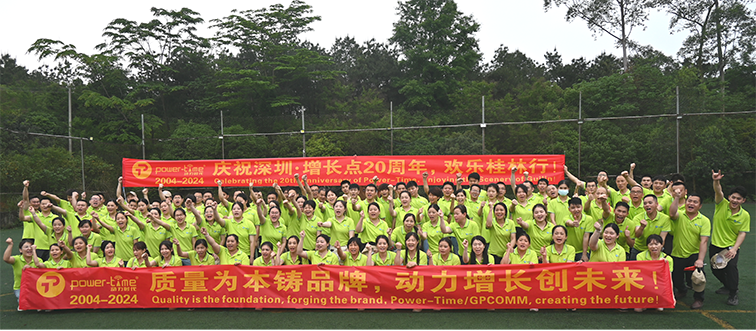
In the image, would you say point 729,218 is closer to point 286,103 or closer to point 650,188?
point 650,188

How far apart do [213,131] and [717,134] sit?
1832 cm

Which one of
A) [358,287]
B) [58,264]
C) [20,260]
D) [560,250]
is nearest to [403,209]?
[358,287]

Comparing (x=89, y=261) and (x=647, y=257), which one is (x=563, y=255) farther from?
(x=89, y=261)

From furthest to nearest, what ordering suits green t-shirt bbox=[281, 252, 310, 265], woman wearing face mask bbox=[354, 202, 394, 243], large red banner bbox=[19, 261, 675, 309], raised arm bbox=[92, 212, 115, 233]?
raised arm bbox=[92, 212, 115, 233] < woman wearing face mask bbox=[354, 202, 394, 243] < green t-shirt bbox=[281, 252, 310, 265] < large red banner bbox=[19, 261, 675, 309]

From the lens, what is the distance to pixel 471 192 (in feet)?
24.3

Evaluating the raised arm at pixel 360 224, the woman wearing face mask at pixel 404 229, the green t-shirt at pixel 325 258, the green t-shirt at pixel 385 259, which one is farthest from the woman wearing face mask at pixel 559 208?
the green t-shirt at pixel 325 258

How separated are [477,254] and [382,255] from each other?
1.20 meters

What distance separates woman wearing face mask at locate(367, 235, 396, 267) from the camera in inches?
234

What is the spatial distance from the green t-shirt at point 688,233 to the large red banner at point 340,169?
4.17 meters

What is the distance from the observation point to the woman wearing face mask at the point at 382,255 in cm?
594

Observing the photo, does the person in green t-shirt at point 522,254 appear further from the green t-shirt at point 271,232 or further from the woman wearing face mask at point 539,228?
the green t-shirt at point 271,232

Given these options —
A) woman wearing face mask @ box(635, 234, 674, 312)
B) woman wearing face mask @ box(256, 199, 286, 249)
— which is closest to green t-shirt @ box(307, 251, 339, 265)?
woman wearing face mask @ box(256, 199, 286, 249)

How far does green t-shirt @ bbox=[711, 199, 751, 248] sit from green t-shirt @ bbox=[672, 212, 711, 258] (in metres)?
0.16

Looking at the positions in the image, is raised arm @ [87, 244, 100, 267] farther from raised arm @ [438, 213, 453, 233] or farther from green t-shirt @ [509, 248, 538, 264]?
green t-shirt @ [509, 248, 538, 264]
